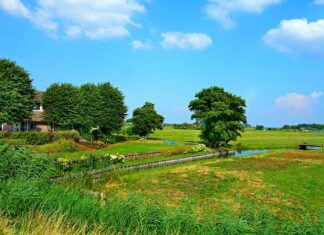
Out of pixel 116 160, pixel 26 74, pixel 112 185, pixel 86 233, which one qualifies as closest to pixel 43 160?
pixel 86 233

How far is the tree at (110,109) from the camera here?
56.9 meters

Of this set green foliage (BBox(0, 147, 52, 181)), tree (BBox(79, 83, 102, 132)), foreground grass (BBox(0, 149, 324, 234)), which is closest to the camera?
foreground grass (BBox(0, 149, 324, 234))

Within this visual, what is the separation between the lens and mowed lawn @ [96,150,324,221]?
16.9 m

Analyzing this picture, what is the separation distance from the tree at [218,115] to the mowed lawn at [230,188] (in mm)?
20251

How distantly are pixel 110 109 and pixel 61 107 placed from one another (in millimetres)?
8323

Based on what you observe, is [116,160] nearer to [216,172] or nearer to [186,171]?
[186,171]

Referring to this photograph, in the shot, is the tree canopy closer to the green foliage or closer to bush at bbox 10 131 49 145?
bush at bbox 10 131 49 145

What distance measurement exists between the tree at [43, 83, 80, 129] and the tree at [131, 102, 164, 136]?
55.7 feet

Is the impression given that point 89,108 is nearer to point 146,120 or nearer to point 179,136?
point 146,120

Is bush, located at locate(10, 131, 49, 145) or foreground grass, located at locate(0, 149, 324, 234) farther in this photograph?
bush, located at locate(10, 131, 49, 145)

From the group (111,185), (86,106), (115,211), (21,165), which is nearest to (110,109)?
(86,106)

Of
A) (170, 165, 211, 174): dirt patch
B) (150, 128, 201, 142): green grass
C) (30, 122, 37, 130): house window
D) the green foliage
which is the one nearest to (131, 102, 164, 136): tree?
(150, 128, 201, 142): green grass

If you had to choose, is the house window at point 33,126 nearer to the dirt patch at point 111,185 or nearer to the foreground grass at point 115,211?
the dirt patch at point 111,185

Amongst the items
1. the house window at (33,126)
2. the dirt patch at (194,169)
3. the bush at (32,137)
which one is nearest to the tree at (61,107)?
the house window at (33,126)
